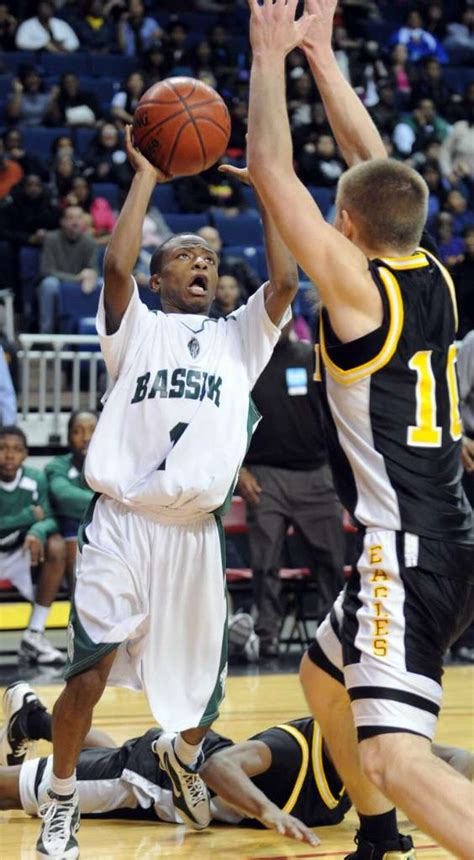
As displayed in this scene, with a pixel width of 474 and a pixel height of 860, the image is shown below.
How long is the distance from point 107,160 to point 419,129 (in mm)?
4497

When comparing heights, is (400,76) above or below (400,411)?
above

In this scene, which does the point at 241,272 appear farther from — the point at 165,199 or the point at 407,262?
the point at 407,262

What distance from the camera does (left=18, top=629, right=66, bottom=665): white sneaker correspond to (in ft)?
29.1

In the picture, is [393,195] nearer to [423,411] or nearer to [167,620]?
[423,411]

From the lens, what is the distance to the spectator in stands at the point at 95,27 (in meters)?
17.0

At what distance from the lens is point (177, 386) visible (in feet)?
15.8

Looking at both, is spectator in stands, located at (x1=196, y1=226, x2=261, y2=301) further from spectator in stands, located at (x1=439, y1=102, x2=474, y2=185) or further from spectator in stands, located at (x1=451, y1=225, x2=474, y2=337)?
spectator in stands, located at (x1=439, y1=102, x2=474, y2=185)

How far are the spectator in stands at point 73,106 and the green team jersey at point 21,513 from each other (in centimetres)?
715

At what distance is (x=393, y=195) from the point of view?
3676 millimetres

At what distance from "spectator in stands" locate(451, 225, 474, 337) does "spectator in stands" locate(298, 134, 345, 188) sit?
9.71 ft

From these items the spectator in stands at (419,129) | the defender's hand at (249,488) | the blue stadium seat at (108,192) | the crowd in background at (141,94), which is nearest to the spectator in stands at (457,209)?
the crowd in background at (141,94)

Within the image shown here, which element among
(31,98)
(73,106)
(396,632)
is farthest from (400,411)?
(31,98)

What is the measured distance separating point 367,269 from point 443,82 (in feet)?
49.7

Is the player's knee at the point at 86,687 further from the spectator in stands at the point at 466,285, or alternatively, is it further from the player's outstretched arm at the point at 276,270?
the spectator in stands at the point at 466,285
